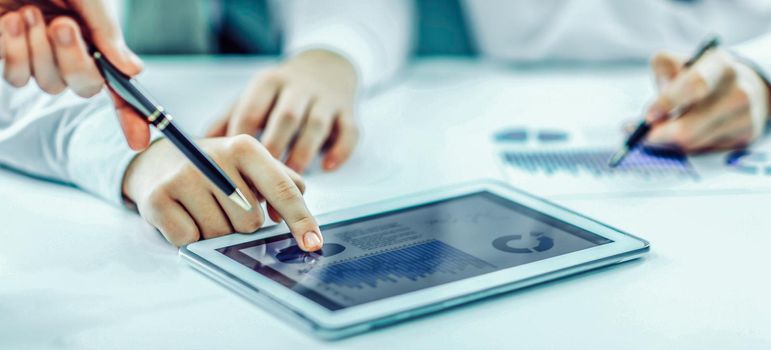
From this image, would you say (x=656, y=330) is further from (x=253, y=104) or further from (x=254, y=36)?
(x=254, y=36)

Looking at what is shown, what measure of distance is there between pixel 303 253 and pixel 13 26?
0.23 m

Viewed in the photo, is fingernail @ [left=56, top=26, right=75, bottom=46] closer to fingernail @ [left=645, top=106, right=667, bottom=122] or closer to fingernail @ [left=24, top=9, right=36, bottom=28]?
fingernail @ [left=24, top=9, right=36, bottom=28]

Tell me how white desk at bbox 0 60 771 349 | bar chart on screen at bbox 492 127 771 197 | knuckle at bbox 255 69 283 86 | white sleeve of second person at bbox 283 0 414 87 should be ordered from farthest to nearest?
white sleeve of second person at bbox 283 0 414 87
knuckle at bbox 255 69 283 86
bar chart on screen at bbox 492 127 771 197
white desk at bbox 0 60 771 349

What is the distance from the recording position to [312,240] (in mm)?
499

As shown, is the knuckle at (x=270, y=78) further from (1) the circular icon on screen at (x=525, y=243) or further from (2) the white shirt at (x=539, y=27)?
(1) the circular icon on screen at (x=525, y=243)

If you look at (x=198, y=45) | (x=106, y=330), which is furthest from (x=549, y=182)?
(x=198, y=45)

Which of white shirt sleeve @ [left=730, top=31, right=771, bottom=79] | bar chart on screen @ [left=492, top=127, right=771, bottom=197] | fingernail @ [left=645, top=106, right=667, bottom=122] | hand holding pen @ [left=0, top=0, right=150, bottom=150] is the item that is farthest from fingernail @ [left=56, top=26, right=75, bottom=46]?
white shirt sleeve @ [left=730, top=31, right=771, bottom=79]

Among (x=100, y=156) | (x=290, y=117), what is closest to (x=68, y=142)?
(x=100, y=156)

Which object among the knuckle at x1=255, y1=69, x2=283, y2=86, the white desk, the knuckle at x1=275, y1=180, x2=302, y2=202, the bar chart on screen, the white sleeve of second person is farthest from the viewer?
the white sleeve of second person

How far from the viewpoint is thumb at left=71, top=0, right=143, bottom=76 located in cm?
54

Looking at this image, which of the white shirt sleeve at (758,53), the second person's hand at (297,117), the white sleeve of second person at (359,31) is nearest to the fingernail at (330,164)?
the second person's hand at (297,117)

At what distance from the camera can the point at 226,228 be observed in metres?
0.53

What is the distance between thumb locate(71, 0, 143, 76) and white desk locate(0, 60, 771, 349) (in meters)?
0.10

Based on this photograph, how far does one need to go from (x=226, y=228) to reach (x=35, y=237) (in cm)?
12
